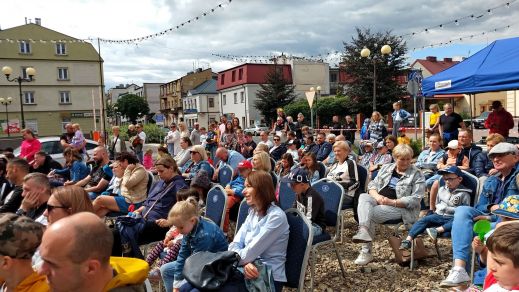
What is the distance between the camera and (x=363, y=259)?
13.7 feet

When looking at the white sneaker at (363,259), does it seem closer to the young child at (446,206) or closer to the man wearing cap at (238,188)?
the young child at (446,206)

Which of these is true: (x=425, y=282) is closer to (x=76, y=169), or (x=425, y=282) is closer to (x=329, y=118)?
(x=76, y=169)

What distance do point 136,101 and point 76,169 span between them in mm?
68792

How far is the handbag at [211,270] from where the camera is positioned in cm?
254

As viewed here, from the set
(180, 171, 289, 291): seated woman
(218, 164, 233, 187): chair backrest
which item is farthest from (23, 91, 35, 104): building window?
(180, 171, 289, 291): seated woman

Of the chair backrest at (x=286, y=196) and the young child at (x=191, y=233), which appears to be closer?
the young child at (x=191, y=233)

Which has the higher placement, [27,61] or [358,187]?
[27,61]

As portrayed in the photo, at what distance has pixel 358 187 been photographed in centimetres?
507

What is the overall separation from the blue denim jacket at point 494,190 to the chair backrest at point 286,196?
5.80 feet

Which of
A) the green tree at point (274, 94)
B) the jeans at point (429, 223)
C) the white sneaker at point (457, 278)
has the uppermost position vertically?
the green tree at point (274, 94)

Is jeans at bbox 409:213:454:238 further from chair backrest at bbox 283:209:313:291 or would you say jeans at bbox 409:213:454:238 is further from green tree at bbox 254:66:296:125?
green tree at bbox 254:66:296:125

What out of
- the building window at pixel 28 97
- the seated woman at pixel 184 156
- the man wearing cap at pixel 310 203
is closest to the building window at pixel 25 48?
the building window at pixel 28 97

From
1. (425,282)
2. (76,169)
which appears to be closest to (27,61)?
(76,169)

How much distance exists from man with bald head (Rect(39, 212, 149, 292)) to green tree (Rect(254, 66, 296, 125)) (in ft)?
127
